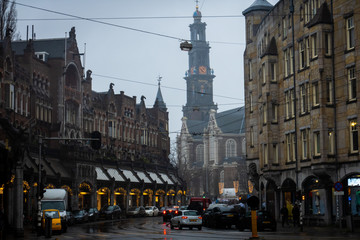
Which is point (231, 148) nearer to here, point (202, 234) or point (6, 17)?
point (6, 17)

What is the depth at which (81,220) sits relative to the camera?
2463 inches

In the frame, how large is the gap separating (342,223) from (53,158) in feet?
132

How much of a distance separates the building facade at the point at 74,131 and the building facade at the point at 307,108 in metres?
19.1

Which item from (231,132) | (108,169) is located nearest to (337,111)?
(108,169)

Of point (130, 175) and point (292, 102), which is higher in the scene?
point (292, 102)

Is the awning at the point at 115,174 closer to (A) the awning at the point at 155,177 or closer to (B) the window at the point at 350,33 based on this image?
(A) the awning at the point at 155,177

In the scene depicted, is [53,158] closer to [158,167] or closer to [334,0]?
[158,167]

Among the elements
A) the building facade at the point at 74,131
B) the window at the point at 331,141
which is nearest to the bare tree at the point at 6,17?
the building facade at the point at 74,131

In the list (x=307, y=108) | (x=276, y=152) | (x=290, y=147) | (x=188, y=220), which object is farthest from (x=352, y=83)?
(x=188, y=220)

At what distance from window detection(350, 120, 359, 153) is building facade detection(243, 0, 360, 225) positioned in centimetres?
6

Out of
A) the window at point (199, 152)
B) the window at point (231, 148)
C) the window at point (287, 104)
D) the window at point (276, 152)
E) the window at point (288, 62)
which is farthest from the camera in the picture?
the window at point (199, 152)

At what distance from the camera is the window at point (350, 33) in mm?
42125

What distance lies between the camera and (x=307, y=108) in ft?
155

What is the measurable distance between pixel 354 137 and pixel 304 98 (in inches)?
268
